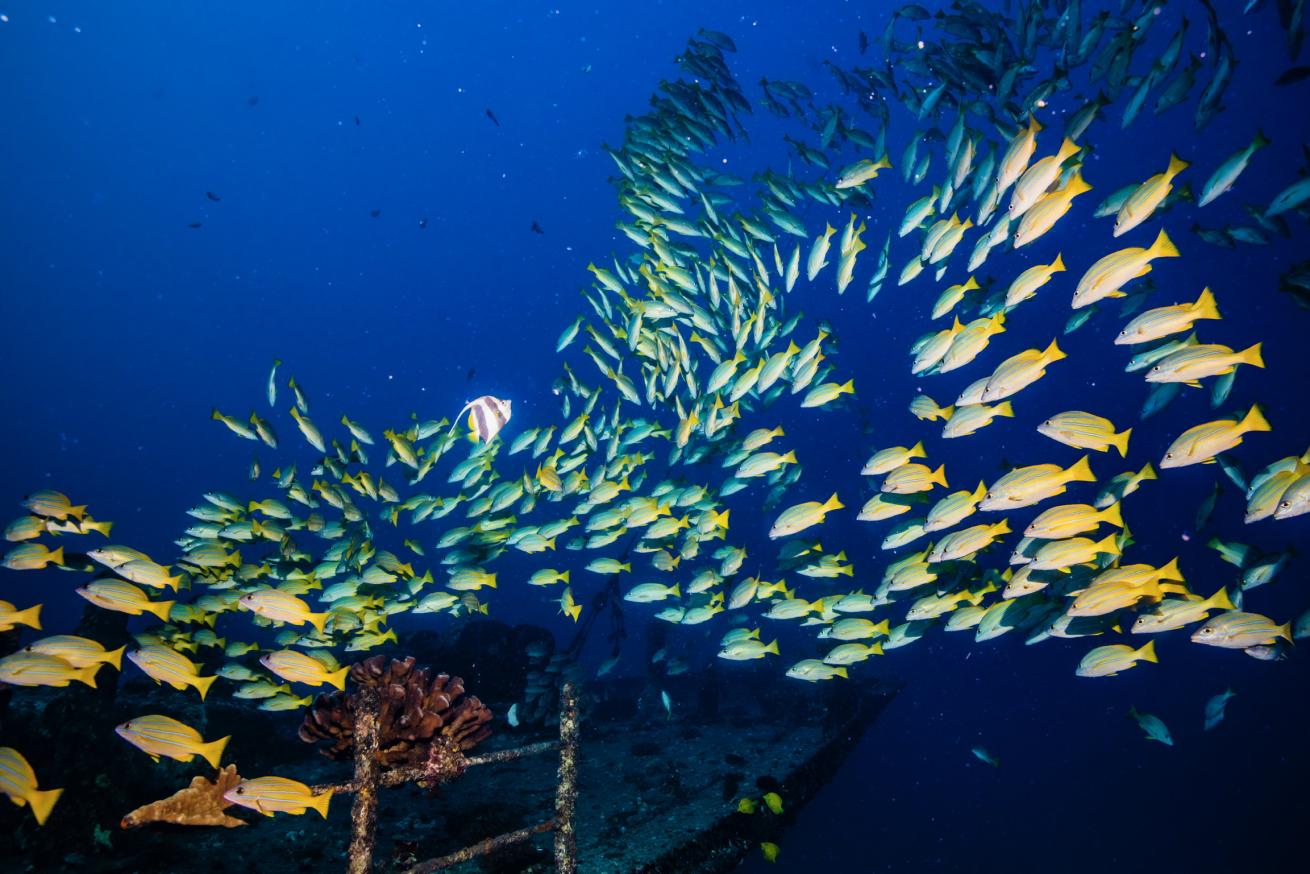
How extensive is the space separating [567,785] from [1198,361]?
602cm

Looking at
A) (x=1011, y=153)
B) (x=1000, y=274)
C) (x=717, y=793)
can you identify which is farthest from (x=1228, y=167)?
(x=1000, y=274)

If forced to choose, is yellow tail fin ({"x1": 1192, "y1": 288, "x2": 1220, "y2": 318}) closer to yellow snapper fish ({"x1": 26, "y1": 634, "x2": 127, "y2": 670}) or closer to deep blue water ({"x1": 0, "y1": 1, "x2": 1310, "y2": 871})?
deep blue water ({"x1": 0, "y1": 1, "x2": 1310, "y2": 871})

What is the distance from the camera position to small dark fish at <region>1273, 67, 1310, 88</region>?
5.61m

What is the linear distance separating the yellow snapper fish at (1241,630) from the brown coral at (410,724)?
6259 millimetres

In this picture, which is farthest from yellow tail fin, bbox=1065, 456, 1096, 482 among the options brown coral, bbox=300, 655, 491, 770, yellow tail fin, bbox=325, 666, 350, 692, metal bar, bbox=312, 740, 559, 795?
yellow tail fin, bbox=325, 666, 350, 692

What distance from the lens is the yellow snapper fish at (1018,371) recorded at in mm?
4949

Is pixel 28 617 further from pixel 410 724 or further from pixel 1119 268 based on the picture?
pixel 1119 268

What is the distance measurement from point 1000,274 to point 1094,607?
43068mm

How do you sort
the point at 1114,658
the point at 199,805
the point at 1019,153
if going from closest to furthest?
→ the point at 199,805
the point at 1019,153
the point at 1114,658

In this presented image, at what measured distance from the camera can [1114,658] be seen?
18.0ft

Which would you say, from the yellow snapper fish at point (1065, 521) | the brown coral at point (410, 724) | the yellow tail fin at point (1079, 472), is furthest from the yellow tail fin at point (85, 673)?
the yellow tail fin at point (1079, 472)

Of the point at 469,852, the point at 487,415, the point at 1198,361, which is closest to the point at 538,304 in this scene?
the point at 487,415

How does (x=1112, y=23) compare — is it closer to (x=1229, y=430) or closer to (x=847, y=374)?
(x=1229, y=430)

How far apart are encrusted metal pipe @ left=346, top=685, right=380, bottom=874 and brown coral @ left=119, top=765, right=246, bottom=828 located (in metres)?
0.89
